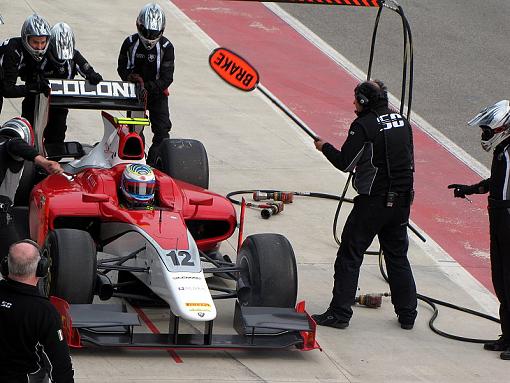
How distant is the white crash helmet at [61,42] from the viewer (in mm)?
12781

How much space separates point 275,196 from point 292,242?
1170 mm

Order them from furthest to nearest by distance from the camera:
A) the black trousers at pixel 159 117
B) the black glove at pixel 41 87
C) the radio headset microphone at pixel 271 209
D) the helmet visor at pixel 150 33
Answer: the black trousers at pixel 159 117
the helmet visor at pixel 150 33
the radio headset microphone at pixel 271 209
the black glove at pixel 41 87

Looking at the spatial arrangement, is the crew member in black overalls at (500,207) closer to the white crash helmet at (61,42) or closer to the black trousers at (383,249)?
the black trousers at (383,249)

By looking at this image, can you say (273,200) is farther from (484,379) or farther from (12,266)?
(12,266)

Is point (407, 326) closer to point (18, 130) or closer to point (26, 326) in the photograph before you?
point (18, 130)

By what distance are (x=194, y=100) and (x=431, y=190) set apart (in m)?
3.92

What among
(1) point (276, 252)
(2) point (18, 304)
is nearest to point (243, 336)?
(1) point (276, 252)

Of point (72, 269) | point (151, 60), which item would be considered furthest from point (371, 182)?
point (151, 60)

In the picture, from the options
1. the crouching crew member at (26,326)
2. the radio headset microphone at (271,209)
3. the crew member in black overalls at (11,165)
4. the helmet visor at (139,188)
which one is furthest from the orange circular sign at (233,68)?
the crouching crew member at (26,326)

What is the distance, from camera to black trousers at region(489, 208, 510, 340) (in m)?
10.4

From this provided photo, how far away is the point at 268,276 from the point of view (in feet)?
33.3

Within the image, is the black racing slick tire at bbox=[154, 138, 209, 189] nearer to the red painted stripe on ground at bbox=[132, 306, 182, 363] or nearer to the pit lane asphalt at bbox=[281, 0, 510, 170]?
the red painted stripe on ground at bbox=[132, 306, 182, 363]

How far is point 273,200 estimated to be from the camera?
13.9 metres

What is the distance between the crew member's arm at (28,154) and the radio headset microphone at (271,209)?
3.63 m
